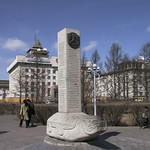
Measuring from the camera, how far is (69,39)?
851 cm

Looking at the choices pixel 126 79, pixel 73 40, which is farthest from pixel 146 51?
pixel 73 40

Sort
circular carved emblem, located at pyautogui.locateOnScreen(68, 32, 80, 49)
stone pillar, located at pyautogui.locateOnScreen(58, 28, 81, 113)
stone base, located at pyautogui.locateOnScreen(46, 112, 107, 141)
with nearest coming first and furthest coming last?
stone base, located at pyautogui.locateOnScreen(46, 112, 107, 141) → stone pillar, located at pyautogui.locateOnScreen(58, 28, 81, 113) → circular carved emblem, located at pyautogui.locateOnScreen(68, 32, 80, 49)

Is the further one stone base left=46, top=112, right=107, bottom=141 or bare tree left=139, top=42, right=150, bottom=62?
bare tree left=139, top=42, right=150, bottom=62

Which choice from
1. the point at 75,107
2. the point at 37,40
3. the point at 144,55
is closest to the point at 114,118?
the point at 75,107

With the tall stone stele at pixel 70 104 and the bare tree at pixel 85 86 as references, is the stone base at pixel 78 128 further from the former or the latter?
the bare tree at pixel 85 86

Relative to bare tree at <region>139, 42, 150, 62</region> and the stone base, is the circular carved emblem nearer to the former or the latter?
the stone base

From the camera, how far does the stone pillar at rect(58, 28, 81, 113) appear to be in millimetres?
8102

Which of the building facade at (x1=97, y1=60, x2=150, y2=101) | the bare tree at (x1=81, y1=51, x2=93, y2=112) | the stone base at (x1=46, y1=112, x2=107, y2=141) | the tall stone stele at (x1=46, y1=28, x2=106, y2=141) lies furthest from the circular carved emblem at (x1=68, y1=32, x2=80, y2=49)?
the building facade at (x1=97, y1=60, x2=150, y2=101)

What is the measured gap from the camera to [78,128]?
7117 mm

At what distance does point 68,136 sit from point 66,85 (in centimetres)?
188

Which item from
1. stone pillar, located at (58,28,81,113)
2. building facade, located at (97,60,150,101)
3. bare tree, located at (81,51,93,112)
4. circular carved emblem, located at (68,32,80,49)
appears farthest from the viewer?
building facade, located at (97,60,150,101)

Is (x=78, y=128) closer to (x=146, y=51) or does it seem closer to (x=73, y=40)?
(x=73, y=40)

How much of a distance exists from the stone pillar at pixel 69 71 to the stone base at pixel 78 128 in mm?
682

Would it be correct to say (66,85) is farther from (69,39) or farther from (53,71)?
(53,71)
